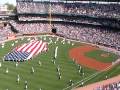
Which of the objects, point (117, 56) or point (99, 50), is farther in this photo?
point (99, 50)

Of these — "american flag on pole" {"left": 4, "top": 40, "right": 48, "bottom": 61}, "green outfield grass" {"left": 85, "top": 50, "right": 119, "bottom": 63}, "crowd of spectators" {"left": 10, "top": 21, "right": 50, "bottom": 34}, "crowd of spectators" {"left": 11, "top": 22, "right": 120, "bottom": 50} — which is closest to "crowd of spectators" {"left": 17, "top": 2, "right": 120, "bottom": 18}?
"crowd of spectators" {"left": 11, "top": 22, "right": 120, "bottom": 50}

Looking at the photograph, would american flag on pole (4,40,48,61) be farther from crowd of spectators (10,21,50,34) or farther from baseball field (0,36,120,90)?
crowd of spectators (10,21,50,34)

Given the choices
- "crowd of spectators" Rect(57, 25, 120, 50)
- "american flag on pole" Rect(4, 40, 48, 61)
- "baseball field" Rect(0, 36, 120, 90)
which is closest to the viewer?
"baseball field" Rect(0, 36, 120, 90)

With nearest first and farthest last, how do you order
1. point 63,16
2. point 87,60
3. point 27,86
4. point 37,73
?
point 27,86 → point 37,73 → point 87,60 → point 63,16

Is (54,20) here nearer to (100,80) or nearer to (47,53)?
(47,53)

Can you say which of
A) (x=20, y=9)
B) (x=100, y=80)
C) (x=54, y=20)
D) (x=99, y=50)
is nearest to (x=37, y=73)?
(x=100, y=80)

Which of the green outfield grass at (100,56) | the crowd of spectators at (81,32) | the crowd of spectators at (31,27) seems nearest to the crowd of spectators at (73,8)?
the crowd of spectators at (81,32)
